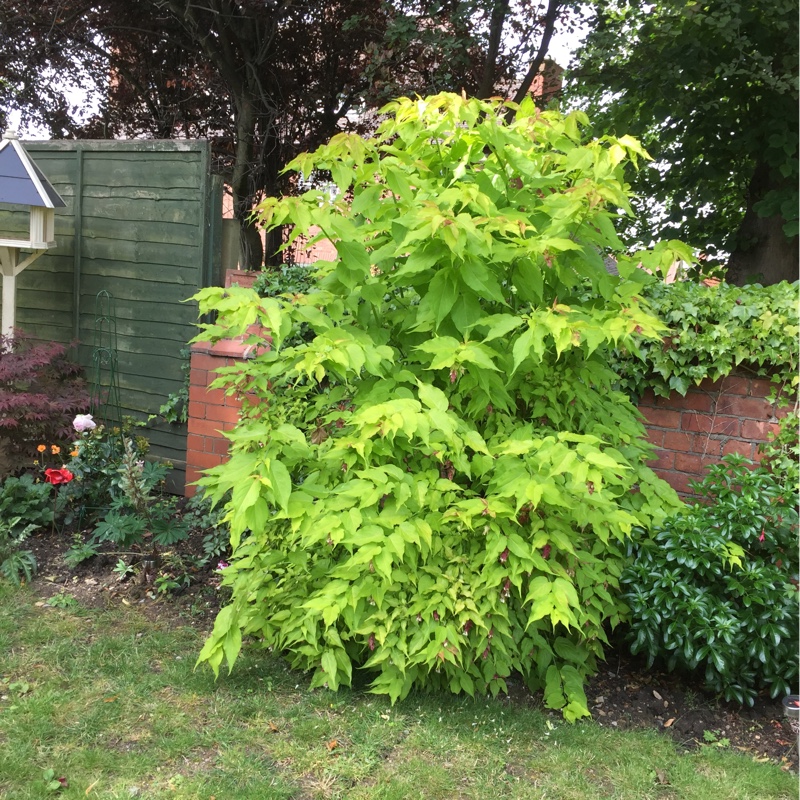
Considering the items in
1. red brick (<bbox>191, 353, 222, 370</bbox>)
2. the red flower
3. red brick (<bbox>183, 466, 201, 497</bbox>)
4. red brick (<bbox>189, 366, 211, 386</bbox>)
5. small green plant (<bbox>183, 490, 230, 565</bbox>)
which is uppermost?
red brick (<bbox>191, 353, 222, 370</bbox>)

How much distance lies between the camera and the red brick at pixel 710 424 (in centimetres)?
370

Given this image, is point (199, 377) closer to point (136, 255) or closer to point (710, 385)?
point (136, 255)

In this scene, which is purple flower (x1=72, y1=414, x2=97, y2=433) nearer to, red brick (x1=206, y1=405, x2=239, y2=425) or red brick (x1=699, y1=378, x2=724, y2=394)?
red brick (x1=206, y1=405, x2=239, y2=425)

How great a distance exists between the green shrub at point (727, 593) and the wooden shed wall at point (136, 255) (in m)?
3.08

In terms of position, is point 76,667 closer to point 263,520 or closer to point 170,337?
point 263,520

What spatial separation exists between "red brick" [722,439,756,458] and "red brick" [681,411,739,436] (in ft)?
0.13

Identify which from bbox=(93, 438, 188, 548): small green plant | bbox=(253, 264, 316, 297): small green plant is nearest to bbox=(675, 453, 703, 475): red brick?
bbox=(253, 264, 316, 297): small green plant

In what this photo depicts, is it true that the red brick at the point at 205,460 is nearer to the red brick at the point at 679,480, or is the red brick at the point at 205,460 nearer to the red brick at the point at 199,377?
the red brick at the point at 199,377

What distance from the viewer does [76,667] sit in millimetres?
3211

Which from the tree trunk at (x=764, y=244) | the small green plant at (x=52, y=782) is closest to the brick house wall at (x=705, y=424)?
the small green plant at (x=52, y=782)

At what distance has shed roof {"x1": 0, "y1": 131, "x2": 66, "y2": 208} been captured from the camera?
4.90 metres

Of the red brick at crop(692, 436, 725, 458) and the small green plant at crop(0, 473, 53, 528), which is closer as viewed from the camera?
the red brick at crop(692, 436, 725, 458)

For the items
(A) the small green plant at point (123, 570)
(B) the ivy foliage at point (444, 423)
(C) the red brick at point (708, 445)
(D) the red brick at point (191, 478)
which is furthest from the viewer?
(D) the red brick at point (191, 478)

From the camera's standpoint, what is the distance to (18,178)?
195 inches
